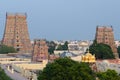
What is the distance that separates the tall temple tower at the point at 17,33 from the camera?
94625 millimetres

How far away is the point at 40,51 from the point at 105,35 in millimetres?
16746

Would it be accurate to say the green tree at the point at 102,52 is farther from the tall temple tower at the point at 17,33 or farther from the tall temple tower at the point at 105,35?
the tall temple tower at the point at 17,33

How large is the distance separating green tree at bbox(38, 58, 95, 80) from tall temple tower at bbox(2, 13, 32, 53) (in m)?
48.8

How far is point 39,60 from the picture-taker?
234 feet

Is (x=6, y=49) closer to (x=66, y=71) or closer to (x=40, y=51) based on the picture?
(x=40, y=51)

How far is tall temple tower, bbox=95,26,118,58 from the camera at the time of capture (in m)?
85.0

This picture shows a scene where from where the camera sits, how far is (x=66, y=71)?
44.6 meters

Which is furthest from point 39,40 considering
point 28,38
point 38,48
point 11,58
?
point 28,38

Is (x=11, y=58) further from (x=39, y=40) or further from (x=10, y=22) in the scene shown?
(x=10, y=22)

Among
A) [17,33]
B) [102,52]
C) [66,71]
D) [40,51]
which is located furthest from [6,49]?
[66,71]

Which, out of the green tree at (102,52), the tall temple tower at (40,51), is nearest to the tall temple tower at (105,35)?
the green tree at (102,52)

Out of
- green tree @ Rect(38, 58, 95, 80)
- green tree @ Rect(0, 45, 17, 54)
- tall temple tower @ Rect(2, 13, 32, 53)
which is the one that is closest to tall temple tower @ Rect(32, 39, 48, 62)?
green tree @ Rect(0, 45, 17, 54)

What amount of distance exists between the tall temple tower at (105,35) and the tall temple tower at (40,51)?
15786 millimetres

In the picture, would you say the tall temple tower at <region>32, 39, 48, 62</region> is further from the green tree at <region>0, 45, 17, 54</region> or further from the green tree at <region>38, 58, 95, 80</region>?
the green tree at <region>38, 58, 95, 80</region>
